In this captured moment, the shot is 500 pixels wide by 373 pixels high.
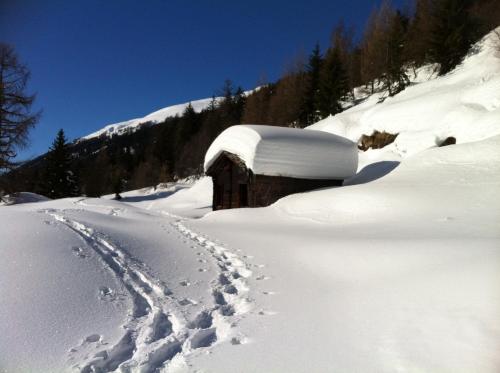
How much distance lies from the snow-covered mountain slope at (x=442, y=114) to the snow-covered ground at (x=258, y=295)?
8.80m

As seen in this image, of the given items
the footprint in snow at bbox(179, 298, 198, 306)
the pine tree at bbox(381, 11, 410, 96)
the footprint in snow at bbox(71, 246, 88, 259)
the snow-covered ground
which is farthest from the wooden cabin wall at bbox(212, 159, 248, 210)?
the pine tree at bbox(381, 11, 410, 96)

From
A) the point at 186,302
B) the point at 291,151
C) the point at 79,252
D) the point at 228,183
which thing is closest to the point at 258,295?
the point at 186,302

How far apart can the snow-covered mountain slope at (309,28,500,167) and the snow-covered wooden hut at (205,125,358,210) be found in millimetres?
5221

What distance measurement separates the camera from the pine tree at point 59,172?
32219 millimetres

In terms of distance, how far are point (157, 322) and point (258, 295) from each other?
4.51ft

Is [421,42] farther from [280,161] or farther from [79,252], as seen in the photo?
[79,252]

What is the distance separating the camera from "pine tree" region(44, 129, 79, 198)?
3222cm

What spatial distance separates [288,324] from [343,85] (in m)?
34.4

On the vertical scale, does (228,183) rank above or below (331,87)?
below

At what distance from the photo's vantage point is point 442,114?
18609 millimetres

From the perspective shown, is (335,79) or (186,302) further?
(335,79)

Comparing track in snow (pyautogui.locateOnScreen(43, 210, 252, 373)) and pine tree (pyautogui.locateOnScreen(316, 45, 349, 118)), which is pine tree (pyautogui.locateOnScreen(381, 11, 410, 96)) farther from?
track in snow (pyautogui.locateOnScreen(43, 210, 252, 373))

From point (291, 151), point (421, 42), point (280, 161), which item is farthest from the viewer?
point (421, 42)

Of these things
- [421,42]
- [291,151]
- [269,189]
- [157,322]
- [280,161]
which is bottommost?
[157,322]
